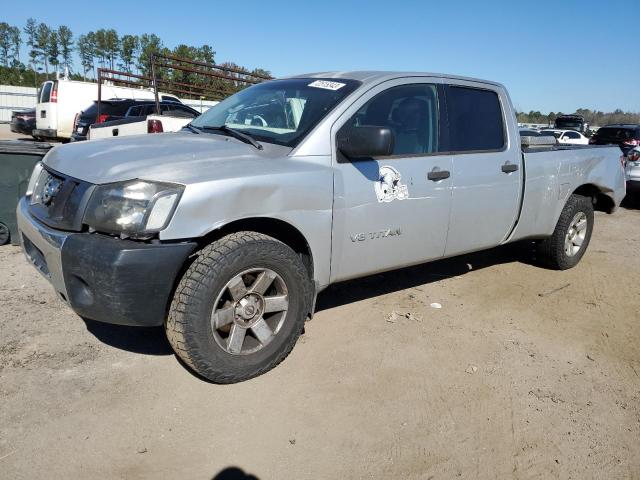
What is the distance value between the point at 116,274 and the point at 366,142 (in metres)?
1.57

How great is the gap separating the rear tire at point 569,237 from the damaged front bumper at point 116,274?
3.91 meters

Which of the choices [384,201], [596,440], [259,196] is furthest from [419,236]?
[596,440]

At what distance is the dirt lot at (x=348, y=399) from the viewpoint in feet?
7.62

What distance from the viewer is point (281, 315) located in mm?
3006

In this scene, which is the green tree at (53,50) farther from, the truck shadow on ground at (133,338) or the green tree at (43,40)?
the truck shadow on ground at (133,338)

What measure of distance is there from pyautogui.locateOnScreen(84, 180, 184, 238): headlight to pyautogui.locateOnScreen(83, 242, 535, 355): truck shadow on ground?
108 cm

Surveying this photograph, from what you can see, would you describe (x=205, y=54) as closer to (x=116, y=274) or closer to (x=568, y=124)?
(x=568, y=124)

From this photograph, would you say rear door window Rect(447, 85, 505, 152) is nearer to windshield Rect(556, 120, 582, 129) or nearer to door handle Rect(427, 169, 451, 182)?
door handle Rect(427, 169, 451, 182)

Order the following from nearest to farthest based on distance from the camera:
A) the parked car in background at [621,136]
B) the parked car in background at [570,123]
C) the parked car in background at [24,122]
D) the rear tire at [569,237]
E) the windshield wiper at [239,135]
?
the windshield wiper at [239,135], the rear tire at [569,237], the parked car in background at [621,136], the parked car in background at [24,122], the parked car in background at [570,123]

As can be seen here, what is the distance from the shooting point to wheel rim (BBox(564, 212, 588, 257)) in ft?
17.0

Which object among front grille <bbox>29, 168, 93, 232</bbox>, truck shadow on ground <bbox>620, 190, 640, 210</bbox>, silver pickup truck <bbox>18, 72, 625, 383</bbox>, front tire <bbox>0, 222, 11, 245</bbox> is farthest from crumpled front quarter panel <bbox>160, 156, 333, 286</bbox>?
truck shadow on ground <bbox>620, 190, 640, 210</bbox>

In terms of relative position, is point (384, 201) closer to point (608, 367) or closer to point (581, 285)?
point (608, 367)

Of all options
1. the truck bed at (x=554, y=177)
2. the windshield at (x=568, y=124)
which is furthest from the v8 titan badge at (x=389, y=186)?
the windshield at (x=568, y=124)

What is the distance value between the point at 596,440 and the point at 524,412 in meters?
0.36
